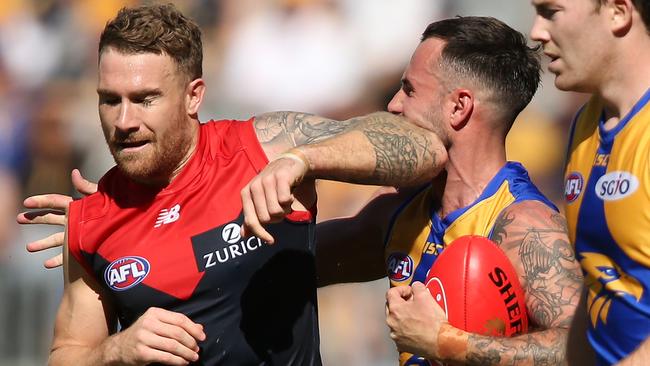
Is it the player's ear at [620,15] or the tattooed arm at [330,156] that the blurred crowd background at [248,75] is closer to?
the tattooed arm at [330,156]

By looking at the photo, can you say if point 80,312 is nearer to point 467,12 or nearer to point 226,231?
point 226,231

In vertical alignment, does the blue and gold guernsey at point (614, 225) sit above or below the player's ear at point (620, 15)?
below

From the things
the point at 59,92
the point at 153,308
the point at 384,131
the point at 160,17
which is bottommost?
the point at 59,92

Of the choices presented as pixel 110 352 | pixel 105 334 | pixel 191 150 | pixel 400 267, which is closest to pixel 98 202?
pixel 191 150

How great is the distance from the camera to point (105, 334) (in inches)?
185

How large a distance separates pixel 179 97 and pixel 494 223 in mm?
1384

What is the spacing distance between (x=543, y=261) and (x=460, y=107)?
2.87ft

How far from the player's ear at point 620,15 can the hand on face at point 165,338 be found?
6.07 ft

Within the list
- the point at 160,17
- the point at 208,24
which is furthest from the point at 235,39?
the point at 160,17

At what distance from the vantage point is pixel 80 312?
15.3ft

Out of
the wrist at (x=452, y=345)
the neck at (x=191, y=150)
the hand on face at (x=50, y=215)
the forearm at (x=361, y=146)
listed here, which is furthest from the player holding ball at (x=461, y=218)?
the hand on face at (x=50, y=215)

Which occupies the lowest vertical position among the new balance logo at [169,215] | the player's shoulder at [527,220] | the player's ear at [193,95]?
the new balance logo at [169,215]

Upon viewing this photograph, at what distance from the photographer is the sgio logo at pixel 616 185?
3334 millimetres

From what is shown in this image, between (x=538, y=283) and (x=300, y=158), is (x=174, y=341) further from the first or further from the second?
(x=538, y=283)
